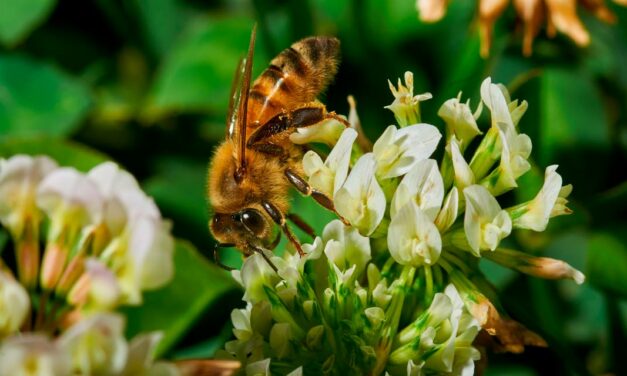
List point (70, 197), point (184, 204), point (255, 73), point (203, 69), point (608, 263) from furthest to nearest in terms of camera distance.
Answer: point (203, 69) < point (255, 73) < point (184, 204) < point (608, 263) < point (70, 197)

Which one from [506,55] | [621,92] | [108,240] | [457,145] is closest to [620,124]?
[621,92]

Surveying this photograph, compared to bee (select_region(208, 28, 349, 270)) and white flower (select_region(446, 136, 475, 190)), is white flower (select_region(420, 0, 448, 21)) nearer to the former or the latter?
bee (select_region(208, 28, 349, 270))

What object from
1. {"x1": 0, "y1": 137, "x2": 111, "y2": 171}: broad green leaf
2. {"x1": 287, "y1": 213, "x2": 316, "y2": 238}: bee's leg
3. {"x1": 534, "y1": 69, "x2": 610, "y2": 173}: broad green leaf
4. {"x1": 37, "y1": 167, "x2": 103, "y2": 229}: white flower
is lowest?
{"x1": 534, "y1": 69, "x2": 610, "y2": 173}: broad green leaf

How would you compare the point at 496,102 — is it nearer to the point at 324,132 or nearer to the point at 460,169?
the point at 460,169

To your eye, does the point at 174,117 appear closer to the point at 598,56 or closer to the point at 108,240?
the point at 598,56

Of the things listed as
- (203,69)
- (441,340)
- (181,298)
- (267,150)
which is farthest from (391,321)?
(203,69)

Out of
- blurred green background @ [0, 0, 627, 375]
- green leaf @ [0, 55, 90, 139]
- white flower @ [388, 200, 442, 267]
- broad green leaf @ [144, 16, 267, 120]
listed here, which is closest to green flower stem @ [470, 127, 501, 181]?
white flower @ [388, 200, 442, 267]

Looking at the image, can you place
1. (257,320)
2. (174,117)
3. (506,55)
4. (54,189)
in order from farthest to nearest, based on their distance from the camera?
1. (174,117)
2. (506,55)
3. (257,320)
4. (54,189)
